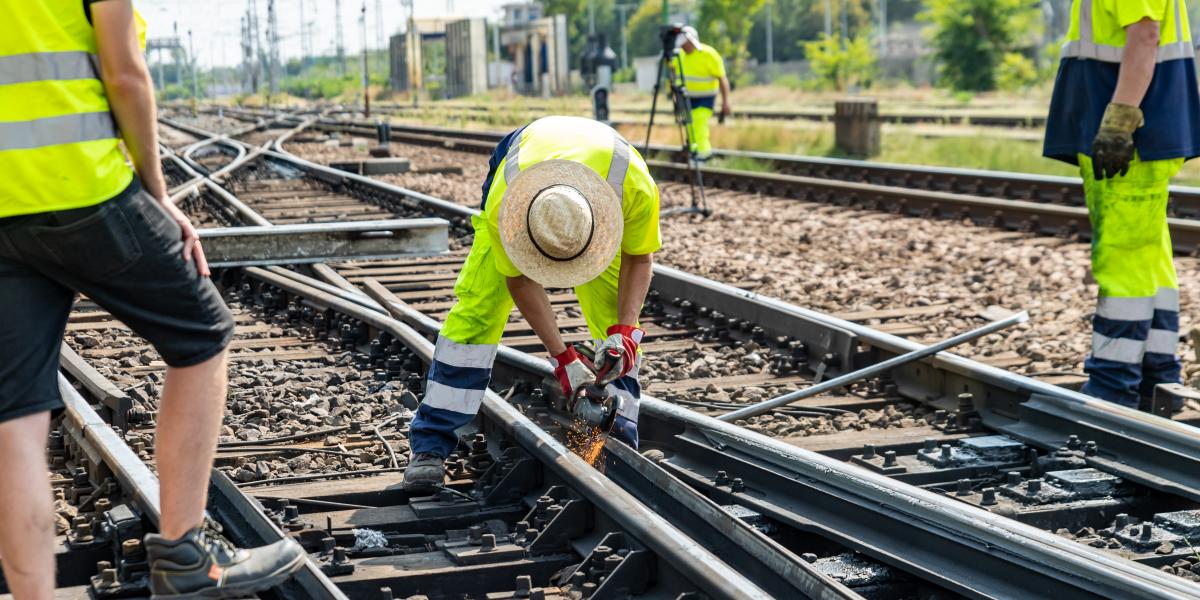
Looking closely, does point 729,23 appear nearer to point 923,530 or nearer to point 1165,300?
point 1165,300

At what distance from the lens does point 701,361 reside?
677 cm

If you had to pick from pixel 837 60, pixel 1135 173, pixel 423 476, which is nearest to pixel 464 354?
pixel 423 476

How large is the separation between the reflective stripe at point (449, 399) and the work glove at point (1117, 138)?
286cm

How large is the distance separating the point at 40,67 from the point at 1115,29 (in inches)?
185

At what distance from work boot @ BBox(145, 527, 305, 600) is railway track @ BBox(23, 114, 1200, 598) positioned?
0.85ft

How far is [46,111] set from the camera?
9.79 feet

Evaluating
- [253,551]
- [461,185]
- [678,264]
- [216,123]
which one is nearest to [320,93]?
[216,123]

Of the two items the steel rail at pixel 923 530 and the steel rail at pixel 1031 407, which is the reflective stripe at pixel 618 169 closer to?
the steel rail at pixel 923 530

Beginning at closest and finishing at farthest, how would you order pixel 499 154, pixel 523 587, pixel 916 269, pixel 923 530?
pixel 523 587, pixel 923 530, pixel 499 154, pixel 916 269

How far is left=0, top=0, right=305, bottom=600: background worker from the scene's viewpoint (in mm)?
2971

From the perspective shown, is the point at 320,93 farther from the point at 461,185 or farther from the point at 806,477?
the point at 806,477

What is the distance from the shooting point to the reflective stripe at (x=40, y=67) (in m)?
2.95

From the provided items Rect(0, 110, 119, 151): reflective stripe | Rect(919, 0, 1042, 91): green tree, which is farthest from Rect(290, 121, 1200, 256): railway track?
Rect(919, 0, 1042, 91): green tree

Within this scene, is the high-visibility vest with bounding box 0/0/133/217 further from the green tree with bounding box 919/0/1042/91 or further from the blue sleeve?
the green tree with bounding box 919/0/1042/91
